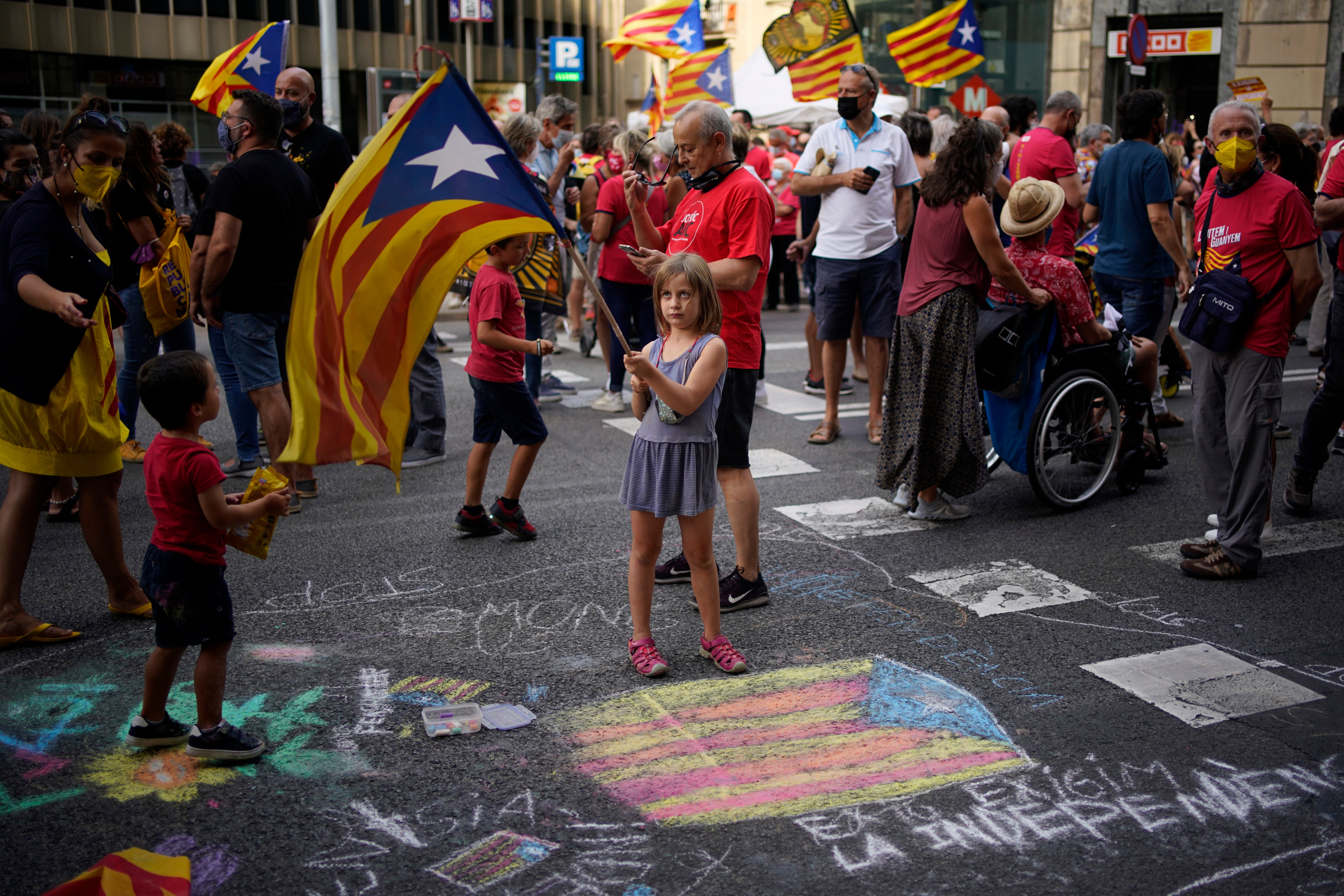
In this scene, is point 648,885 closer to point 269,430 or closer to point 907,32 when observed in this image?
point 269,430

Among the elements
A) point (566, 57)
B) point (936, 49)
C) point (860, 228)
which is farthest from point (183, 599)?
point (566, 57)

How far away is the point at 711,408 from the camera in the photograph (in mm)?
4031

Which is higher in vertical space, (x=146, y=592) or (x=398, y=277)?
(x=398, y=277)

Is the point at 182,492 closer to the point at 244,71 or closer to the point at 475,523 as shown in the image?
the point at 475,523

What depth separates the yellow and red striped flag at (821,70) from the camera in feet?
45.6

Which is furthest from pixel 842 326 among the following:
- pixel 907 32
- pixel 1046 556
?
pixel 907 32

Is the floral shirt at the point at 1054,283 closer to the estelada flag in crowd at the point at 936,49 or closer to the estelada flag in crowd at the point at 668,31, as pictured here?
the estelada flag in crowd at the point at 936,49

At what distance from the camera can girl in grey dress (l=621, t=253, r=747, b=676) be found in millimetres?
3859

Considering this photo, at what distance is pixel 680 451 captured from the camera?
396cm

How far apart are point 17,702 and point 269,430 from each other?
2341 millimetres

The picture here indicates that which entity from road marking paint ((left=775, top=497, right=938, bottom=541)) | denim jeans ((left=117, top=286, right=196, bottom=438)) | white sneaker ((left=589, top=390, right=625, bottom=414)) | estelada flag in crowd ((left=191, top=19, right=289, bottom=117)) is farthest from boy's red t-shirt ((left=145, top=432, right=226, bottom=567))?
white sneaker ((left=589, top=390, right=625, bottom=414))

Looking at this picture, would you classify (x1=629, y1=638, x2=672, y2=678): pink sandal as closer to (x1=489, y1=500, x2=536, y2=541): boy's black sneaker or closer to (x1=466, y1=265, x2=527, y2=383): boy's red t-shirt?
(x1=489, y1=500, x2=536, y2=541): boy's black sneaker

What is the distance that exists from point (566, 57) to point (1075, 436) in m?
24.2

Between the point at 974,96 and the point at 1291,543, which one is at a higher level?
the point at 974,96
